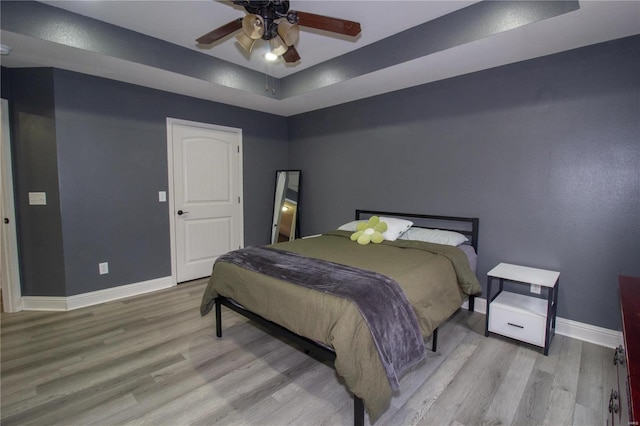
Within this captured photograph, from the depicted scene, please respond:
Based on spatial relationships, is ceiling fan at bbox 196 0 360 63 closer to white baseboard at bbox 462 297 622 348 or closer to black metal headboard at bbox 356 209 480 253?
black metal headboard at bbox 356 209 480 253

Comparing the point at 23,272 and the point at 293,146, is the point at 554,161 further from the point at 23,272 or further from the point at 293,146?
Answer: the point at 23,272

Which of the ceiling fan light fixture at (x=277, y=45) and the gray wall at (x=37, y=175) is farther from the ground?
the ceiling fan light fixture at (x=277, y=45)

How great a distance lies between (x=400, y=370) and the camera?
→ 1670 mm

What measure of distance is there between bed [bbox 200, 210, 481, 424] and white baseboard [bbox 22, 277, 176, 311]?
1.48 m

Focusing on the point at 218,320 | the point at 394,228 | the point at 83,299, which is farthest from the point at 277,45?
the point at 83,299

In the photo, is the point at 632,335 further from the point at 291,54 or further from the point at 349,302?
the point at 291,54

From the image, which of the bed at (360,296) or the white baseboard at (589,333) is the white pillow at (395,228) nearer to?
the bed at (360,296)

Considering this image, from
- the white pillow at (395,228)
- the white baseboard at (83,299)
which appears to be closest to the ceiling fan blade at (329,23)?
the white pillow at (395,228)

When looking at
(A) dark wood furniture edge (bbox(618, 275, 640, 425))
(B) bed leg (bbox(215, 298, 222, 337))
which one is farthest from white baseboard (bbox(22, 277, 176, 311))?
(A) dark wood furniture edge (bbox(618, 275, 640, 425))

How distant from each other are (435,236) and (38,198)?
4.03 meters

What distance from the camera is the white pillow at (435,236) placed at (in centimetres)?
292

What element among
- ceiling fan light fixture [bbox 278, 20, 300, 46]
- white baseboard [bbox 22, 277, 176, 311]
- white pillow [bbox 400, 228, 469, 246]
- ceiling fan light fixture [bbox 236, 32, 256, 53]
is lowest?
white baseboard [bbox 22, 277, 176, 311]

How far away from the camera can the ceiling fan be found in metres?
1.83

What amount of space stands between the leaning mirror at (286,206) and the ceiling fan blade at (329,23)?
2.88 meters
